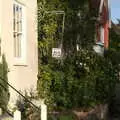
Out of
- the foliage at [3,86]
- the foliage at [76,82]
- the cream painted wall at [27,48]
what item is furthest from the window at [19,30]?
the foliage at [76,82]

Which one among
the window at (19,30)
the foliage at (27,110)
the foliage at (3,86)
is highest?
the window at (19,30)


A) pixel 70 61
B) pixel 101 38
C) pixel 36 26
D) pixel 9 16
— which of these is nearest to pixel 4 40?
pixel 9 16

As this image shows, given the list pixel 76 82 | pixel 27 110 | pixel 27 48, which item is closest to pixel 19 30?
pixel 27 48

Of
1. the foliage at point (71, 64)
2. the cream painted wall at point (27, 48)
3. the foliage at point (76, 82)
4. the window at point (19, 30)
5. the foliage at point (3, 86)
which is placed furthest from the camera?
the foliage at point (71, 64)

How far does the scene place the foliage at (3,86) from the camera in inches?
498

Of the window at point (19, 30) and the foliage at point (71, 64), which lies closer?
the window at point (19, 30)

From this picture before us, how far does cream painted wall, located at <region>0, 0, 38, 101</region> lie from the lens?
44.3 ft

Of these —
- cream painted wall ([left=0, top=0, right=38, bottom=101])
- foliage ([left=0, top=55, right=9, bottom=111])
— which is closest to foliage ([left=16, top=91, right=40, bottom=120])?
cream painted wall ([left=0, top=0, right=38, bottom=101])

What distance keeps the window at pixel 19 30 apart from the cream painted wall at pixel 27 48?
0.75 ft

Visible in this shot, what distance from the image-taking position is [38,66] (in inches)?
674

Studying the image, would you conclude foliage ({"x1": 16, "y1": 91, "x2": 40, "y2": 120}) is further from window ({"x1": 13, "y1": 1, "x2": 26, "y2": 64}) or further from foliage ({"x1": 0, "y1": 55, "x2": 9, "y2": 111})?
window ({"x1": 13, "y1": 1, "x2": 26, "y2": 64})

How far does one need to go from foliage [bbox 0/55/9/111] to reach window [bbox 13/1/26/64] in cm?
163

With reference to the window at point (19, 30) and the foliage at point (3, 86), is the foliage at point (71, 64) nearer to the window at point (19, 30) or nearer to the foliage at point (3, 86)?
the window at point (19, 30)

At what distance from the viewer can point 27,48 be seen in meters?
15.6
